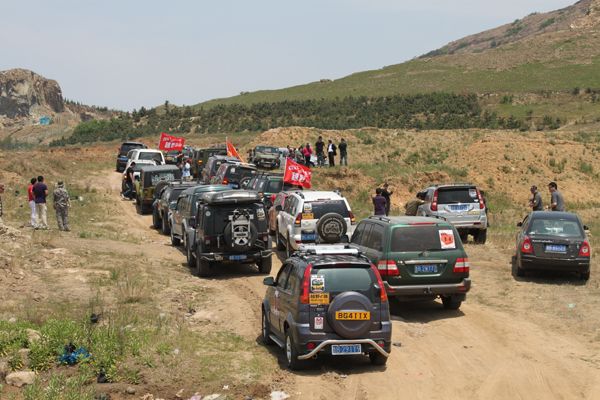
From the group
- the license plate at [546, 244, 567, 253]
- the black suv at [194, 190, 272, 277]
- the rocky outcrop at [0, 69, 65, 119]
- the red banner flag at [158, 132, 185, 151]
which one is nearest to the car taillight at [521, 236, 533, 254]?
the license plate at [546, 244, 567, 253]

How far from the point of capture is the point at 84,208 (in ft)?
108

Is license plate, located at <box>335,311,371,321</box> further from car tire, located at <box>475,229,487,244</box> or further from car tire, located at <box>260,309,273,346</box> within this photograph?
car tire, located at <box>475,229,487,244</box>

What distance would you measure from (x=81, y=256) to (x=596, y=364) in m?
13.0

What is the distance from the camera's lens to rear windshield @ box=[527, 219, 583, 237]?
58.7ft

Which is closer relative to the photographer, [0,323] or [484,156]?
[0,323]

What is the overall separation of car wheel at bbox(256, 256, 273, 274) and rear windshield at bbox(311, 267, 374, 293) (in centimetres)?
805

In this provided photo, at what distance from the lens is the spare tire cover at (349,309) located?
428 inches

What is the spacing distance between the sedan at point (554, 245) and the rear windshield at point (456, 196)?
450 cm

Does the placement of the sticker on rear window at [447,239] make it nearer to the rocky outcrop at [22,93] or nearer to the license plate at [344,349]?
the license plate at [344,349]

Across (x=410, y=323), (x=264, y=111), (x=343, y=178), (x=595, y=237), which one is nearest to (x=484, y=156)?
(x=343, y=178)

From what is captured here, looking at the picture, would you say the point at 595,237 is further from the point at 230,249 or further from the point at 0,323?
the point at 0,323

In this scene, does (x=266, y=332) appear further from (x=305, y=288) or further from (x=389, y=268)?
(x=389, y=268)

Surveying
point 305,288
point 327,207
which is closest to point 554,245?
point 327,207

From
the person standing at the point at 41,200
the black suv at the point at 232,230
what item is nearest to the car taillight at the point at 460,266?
the black suv at the point at 232,230
